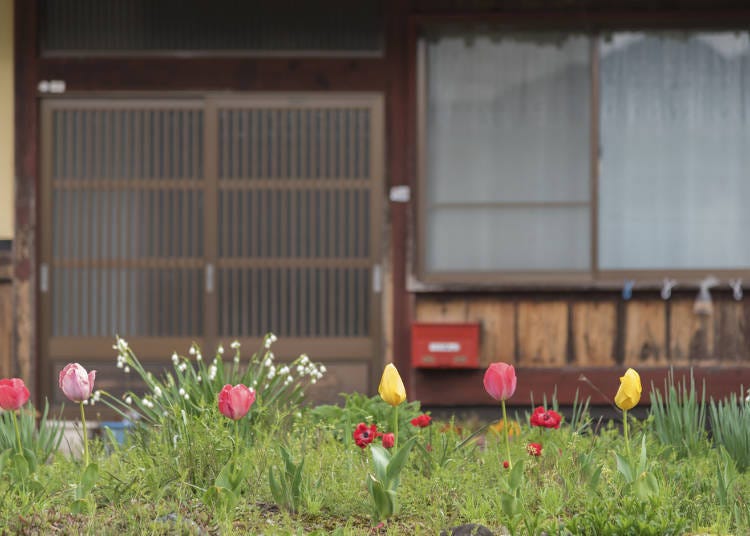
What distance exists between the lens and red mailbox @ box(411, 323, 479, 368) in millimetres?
8109

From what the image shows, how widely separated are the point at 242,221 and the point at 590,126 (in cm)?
264

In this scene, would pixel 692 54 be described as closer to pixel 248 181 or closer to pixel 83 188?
pixel 248 181

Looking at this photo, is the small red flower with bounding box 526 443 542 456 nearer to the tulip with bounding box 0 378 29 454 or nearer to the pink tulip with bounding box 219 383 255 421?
the pink tulip with bounding box 219 383 255 421

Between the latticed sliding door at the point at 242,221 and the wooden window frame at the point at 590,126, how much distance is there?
0.32 meters

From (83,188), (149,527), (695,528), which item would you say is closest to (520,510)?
(695,528)

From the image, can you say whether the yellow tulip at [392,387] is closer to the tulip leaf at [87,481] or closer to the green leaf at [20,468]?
the tulip leaf at [87,481]

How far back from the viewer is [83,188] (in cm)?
844

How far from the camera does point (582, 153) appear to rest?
27.3 ft

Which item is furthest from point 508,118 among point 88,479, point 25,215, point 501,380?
point 88,479

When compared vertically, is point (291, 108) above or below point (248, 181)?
above


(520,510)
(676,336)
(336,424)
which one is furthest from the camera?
(676,336)

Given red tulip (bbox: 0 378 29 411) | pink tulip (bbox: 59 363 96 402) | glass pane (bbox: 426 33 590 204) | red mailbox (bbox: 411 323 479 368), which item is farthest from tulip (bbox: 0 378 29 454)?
glass pane (bbox: 426 33 590 204)

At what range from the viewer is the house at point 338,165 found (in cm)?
832

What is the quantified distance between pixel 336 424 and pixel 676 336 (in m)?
3.49
